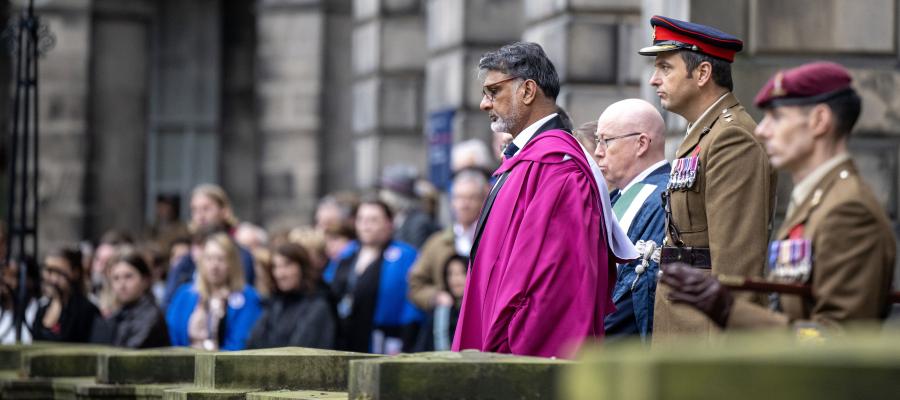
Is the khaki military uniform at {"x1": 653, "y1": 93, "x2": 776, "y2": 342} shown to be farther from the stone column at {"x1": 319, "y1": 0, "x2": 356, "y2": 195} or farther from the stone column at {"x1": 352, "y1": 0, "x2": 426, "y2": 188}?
the stone column at {"x1": 319, "y1": 0, "x2": 356, "y2": 195}

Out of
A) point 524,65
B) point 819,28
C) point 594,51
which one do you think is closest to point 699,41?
point 524,65

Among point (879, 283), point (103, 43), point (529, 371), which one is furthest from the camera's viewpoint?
point (103, 43)

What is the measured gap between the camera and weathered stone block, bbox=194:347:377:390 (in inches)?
261

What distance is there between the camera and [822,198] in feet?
15.9

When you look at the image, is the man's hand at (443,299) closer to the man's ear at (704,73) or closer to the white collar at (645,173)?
the white collar at (645,173)

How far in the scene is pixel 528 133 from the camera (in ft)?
23.9

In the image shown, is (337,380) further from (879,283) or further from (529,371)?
(879,283)

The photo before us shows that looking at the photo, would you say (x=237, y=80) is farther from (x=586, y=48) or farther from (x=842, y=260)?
(x=842, y=260)

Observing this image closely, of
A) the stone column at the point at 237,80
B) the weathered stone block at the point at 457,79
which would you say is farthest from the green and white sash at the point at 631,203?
the stone column at the point at 237,80

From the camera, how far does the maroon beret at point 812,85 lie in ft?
16.0

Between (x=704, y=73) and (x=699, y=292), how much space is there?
2.36 metres

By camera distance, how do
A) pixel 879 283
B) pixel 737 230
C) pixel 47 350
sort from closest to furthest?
pixel 879 283
pixel 737 230
pixel 47 350

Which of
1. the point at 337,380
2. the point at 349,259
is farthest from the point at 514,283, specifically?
the point at 349,259

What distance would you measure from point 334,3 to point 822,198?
18.7 meters
